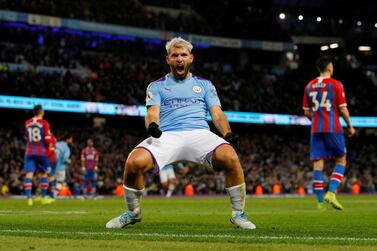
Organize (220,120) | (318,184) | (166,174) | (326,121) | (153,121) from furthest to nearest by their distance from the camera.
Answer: (166,174), (318,184), (326,121), (220,120), (153,121)

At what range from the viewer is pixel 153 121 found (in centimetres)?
891

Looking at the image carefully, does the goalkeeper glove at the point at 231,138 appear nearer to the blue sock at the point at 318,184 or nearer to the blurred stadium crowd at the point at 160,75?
the blue sock at the point at 318,184

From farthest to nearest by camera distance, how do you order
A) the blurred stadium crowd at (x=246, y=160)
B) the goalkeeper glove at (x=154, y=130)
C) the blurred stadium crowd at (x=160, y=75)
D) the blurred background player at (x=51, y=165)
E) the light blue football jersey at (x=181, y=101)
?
the blurred stadium crowd at (x=160, y=75)
the blurred stadium crowd at (x=246, y=160)
the blurred background player at (x=51, y=165)
the light blue football jersey at (x=181, y=101)
the goalkeeper glove at (x=154, y=130)

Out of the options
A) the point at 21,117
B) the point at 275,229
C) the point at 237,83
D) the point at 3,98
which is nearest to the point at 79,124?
the point at 21,117

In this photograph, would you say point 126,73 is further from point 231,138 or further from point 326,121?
point 231,138

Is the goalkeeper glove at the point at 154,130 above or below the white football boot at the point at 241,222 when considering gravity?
above

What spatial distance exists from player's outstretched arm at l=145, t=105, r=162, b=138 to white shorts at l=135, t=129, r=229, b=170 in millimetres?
205

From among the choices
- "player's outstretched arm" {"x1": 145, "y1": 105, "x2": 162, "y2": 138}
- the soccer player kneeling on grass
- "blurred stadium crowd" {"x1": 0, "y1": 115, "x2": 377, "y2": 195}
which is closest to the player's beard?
the soccer player kneeling on grass

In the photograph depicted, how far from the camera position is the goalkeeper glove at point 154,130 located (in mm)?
8578

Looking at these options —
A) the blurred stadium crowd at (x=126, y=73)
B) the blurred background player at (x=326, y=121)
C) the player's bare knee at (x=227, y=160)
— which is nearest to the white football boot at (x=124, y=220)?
the player's bare knee at (x=227, y=160)

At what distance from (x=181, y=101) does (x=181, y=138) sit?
53cm

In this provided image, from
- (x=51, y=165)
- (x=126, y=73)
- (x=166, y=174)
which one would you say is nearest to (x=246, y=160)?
(x=126, y=73)

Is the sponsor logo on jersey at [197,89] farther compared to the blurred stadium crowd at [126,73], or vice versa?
the blurred stadium crowd at [126,73]

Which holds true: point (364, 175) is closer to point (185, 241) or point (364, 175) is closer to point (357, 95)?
point (357, 95)
